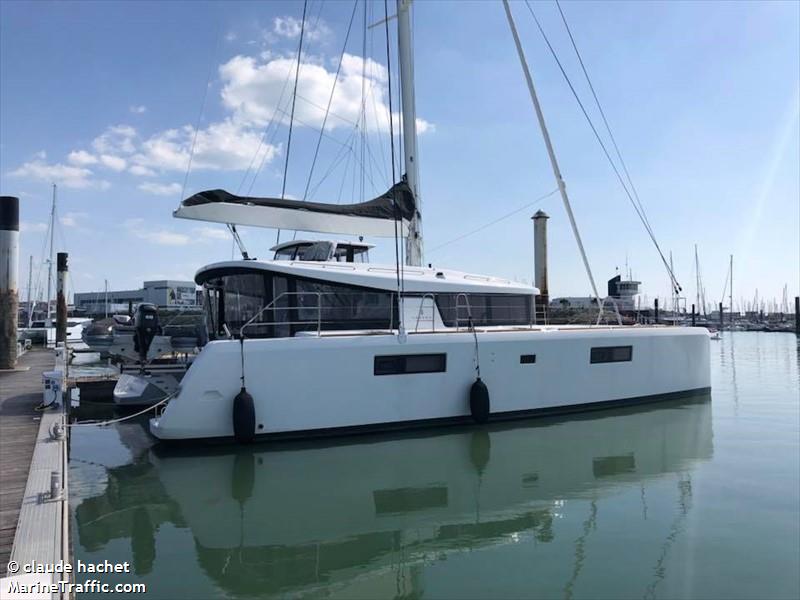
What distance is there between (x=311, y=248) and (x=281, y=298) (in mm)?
1952

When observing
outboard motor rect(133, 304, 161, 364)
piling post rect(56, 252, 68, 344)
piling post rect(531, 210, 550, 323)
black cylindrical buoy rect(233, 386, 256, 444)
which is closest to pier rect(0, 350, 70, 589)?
outboard motor rect(133, 304, 161, 364)

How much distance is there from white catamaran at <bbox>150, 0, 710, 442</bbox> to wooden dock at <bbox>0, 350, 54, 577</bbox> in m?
1.70

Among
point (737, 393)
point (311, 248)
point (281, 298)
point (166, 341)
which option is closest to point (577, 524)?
point (281, 298)

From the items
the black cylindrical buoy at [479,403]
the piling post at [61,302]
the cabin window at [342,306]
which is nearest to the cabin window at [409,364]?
the black cylindrical buoy at [479,403]

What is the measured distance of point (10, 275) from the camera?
1339 centimetres

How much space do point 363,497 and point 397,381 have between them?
2.99 m

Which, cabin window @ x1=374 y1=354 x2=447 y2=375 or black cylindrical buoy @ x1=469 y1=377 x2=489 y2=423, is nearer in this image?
cabin window @ x1=374 y1=354 x2=447 y2=375

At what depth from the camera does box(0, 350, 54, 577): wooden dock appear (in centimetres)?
455

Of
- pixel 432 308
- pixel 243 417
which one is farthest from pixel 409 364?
pixel 243 417

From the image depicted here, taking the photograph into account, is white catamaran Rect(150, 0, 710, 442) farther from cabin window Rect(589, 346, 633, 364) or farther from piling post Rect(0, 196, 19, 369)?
piling post Rect(0, 196, 19, 369)

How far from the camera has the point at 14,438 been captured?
7.28 meters

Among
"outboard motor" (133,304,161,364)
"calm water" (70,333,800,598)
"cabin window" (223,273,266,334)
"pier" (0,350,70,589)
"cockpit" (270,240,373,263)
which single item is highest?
"cockpit" (270,240,373,263)

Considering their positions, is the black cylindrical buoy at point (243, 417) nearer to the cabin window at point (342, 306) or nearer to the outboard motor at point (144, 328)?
the cabin window at point (342, 306)

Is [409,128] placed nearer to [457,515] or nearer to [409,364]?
[409,364]
